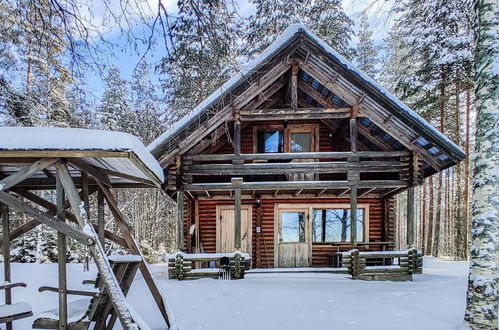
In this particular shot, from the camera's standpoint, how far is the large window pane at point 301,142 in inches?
490

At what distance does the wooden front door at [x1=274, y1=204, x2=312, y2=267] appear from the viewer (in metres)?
13.1

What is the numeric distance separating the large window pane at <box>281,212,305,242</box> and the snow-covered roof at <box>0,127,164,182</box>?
33.0 ft

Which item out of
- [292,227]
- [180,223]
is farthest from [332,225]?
[180,223]

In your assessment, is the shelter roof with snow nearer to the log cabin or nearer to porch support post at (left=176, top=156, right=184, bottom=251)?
the log cabin

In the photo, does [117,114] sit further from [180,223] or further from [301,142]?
[180,223]

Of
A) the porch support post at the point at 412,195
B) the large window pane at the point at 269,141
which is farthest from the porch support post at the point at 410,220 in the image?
the large window pane at the point at 269,141

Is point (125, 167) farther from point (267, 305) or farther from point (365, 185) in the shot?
point (365, 185)

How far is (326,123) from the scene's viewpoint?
40.8 feet

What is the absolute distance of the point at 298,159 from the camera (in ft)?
→ 37.8

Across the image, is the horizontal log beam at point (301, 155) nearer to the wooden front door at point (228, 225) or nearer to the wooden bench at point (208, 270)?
the wooden bench at point (208, 270)

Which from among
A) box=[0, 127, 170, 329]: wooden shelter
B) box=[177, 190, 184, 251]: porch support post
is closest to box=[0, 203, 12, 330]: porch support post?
box=[0, 127, 170, 329]: wooden shelter

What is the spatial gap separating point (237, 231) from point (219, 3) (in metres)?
7.35

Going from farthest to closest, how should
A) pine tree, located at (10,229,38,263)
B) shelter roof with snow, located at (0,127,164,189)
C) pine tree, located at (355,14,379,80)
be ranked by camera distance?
pine tree, located at (355,14,379,80) < pine tree, located at (10,229,38,263) < shelter roof with snow, located at (0,127,164,189)

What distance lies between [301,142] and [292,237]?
3897 mm
